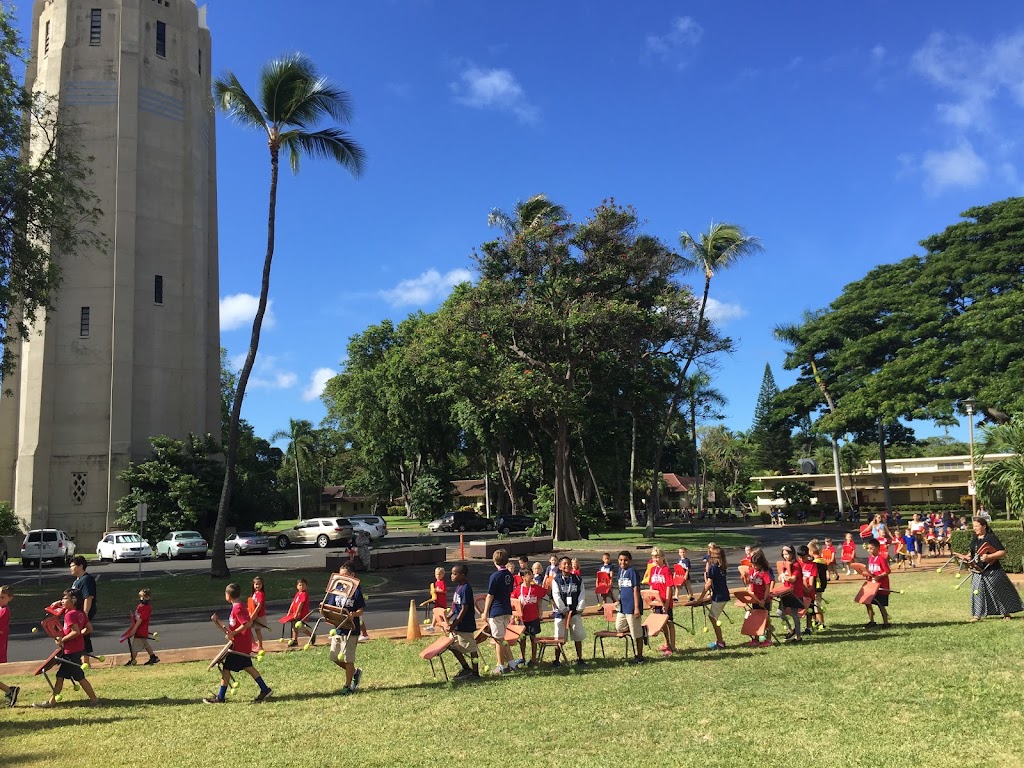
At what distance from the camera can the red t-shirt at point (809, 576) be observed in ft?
39.5

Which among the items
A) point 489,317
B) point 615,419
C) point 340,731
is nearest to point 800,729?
point 340,731

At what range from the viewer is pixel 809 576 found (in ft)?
40.4

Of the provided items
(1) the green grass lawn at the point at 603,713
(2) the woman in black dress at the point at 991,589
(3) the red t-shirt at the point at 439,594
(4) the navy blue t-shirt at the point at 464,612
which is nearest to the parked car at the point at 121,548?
(1) the green grass lawn at the point at 603,713

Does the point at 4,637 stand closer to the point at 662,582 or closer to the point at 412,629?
the point at 412,629

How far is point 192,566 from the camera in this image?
3303 cm

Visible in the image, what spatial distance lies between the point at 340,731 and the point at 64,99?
1824 inches

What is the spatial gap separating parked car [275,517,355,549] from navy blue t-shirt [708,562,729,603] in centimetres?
3334

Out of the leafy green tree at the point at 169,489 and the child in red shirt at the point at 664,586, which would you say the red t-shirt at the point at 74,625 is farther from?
the leafy green tree at the point at 169,489

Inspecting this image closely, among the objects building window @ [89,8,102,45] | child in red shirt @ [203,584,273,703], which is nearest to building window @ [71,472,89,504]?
building window @ [89,8,102,45]

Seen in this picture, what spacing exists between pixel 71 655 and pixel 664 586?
24.7 feet

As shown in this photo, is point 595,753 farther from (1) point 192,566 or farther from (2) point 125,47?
(2) point 125,47

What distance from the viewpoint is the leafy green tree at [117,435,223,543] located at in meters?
40.5

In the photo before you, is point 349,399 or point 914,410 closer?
point 914,410

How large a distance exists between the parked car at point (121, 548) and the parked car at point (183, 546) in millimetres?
773
